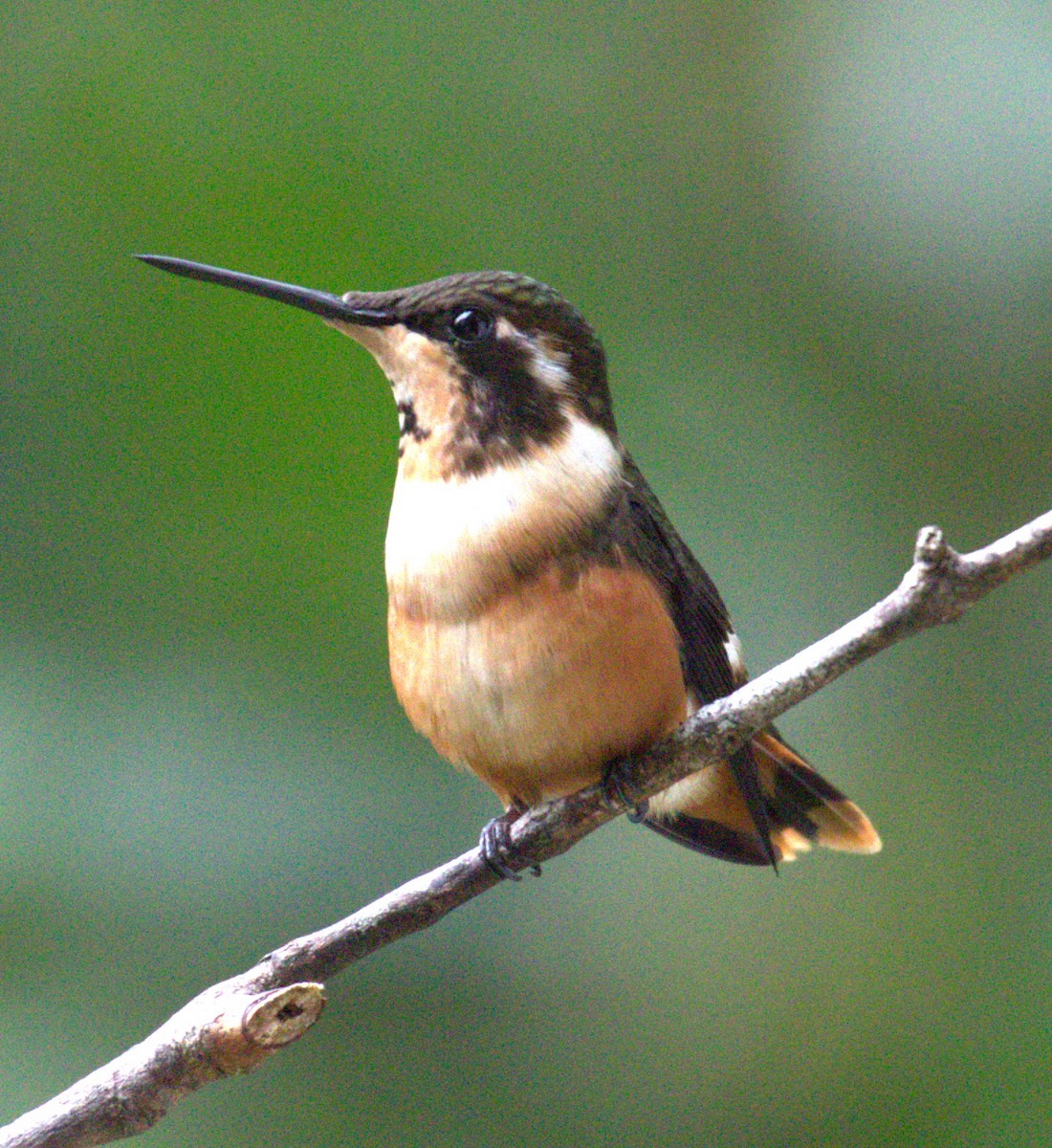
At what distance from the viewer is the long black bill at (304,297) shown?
Answer: 6.02ft

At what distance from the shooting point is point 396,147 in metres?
2.80

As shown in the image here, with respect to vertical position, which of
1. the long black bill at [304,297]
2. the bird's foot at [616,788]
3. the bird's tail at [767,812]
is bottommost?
the bird's tail at [767,812]

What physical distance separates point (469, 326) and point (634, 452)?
77 cm

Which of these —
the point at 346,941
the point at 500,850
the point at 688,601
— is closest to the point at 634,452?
the point at 688,601

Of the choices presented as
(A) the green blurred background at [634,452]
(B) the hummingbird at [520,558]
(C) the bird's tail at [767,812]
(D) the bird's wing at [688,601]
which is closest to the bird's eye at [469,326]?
(B) the hummingbird at [520,558]

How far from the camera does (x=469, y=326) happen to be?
6.24 feet

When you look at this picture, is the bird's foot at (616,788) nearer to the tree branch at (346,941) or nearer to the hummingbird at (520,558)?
the hummingbird at (520,558)

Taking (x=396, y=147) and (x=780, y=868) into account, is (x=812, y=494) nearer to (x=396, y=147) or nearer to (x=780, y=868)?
(x=780, y=868)

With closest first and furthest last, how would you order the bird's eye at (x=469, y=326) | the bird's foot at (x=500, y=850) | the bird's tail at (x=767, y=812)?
the bird's foot at (x=500, y=850) < the bird's eye at (x=469, y=326) < the bird's tail at (x=767, y=812)

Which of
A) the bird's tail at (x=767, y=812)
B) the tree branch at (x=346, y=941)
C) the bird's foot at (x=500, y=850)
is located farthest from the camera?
the bird's tail at (x=767, y=812)

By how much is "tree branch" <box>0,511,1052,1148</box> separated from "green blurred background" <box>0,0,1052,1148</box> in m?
0.76

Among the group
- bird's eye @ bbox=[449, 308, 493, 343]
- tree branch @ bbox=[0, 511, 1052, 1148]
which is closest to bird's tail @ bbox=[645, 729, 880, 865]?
tree branch @ bbox=[0, 511, 1052, 1148]

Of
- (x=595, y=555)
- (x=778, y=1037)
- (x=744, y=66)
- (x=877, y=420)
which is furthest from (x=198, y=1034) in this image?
(x=744, y=66)

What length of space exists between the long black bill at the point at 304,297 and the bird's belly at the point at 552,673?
1.32ft
